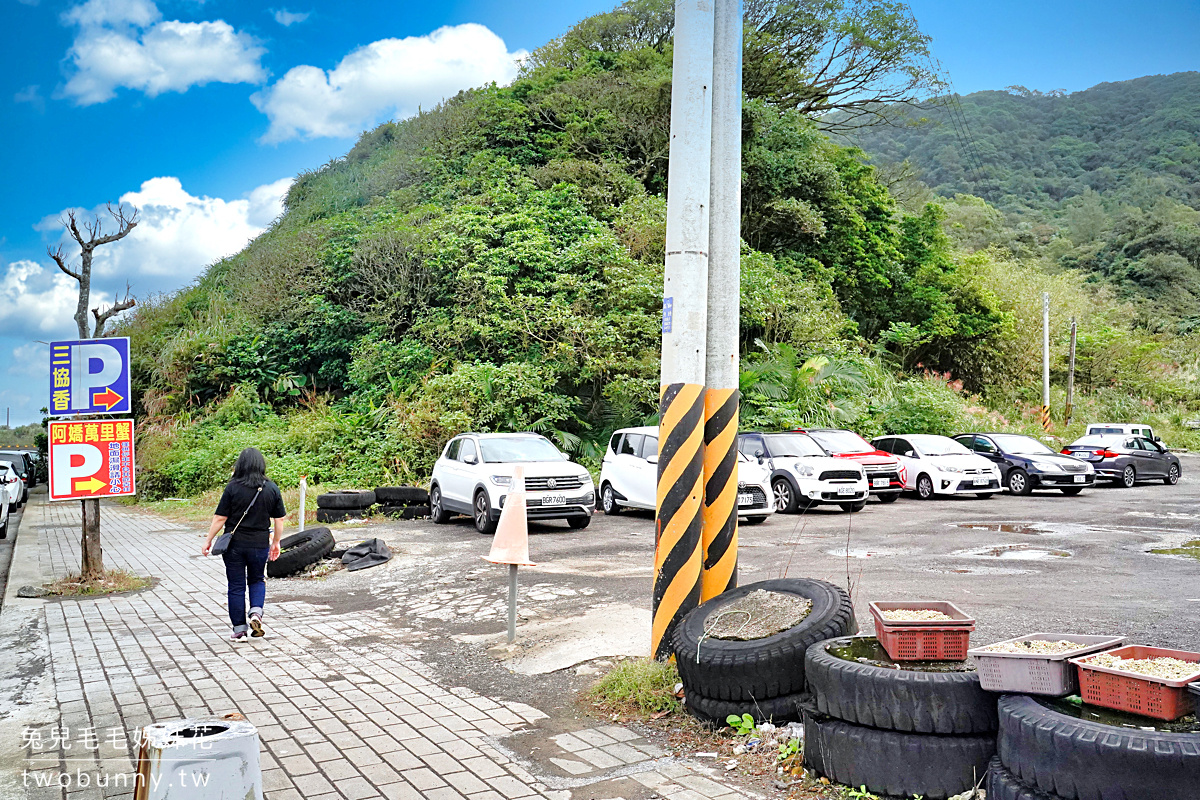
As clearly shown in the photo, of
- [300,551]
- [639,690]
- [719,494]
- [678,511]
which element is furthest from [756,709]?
[300,551]

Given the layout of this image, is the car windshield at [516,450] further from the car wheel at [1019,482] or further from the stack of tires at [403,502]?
the car wheel at [1019,482]

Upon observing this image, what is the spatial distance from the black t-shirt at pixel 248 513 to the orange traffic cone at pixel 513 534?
2.07 metres

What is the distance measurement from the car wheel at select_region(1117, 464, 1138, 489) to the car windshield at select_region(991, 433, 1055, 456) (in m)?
4.14

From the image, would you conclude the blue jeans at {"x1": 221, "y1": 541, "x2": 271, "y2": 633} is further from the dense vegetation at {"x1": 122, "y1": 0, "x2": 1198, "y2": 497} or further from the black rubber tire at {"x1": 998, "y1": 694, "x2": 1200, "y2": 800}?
the dense vegetation at {"x1": 122, "y1": 0, "x2": 1198, "y2": 497}

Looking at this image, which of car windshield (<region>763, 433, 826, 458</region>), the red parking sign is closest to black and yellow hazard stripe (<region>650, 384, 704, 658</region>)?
the red parking sign

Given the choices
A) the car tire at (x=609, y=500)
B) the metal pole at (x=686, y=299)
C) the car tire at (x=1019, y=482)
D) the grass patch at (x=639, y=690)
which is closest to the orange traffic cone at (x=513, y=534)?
the metal pole at (x=686, y=299)

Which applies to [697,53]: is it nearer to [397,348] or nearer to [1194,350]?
[397,348]

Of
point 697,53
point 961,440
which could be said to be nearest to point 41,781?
point 697,53

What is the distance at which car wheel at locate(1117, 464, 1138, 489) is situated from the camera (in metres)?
25.8

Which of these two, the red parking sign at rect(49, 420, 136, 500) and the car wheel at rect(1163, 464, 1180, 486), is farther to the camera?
the car wheel at rect(1163, 464, 1180, 486)

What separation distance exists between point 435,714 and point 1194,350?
56601 mm

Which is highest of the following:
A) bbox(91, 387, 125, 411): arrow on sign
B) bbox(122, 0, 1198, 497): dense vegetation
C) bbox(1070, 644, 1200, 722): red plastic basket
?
bbox(122, 0, 1198, 497): dense vegetation

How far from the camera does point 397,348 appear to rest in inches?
1001

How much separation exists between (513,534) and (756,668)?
117 inches
